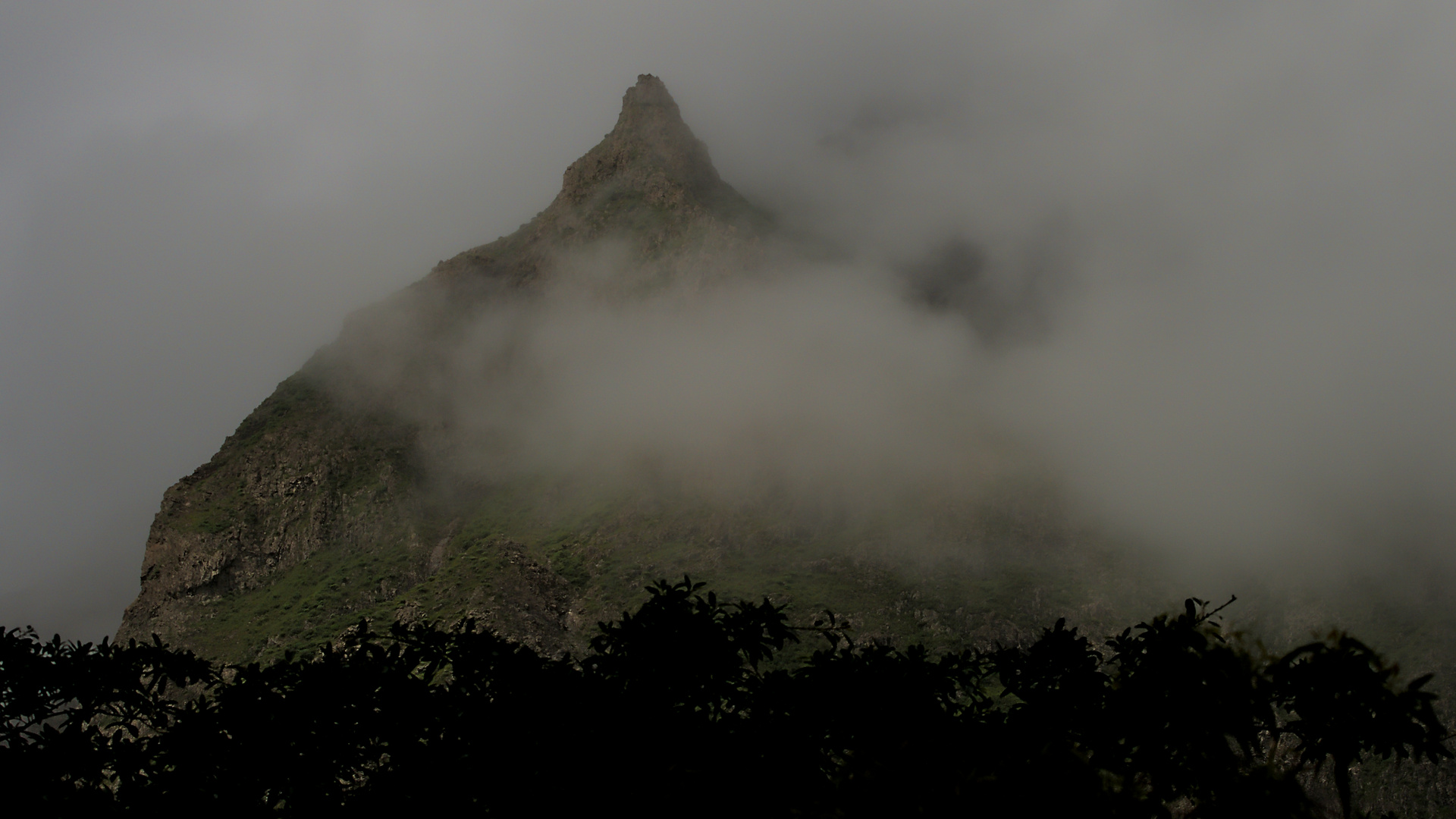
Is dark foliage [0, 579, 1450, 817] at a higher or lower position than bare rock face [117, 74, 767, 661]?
lower

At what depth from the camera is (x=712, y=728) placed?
15.9 m

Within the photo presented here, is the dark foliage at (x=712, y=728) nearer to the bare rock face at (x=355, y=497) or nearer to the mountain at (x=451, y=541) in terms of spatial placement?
the mountain at (x=451, y=541)

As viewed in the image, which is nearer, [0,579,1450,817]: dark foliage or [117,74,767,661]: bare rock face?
[0,579,1450,817]: dark foliage

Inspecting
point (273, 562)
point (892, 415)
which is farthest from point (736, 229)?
point (273, 562)

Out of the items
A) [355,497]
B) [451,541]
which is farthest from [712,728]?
[355,497]

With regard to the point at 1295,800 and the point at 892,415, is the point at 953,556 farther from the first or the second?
the point at 1295,800

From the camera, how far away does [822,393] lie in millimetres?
173625

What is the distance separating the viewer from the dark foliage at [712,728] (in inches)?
452

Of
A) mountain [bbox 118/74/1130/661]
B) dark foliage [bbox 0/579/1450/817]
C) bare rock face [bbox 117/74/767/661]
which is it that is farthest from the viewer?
bare rock face [bbox 117/74/767/661]

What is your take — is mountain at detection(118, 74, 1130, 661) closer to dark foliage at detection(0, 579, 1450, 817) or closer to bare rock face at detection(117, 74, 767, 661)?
bare rock face at detection(117, 74, 767, 661)

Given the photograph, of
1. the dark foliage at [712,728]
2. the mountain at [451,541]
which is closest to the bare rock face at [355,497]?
the mountain at [451,541]

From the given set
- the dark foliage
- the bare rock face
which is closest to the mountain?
the bare rock face

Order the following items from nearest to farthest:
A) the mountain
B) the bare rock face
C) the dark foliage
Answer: the dark foliage
the mountain
the bare rock face

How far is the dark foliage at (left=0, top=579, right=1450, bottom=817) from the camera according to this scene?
37.7 feet
